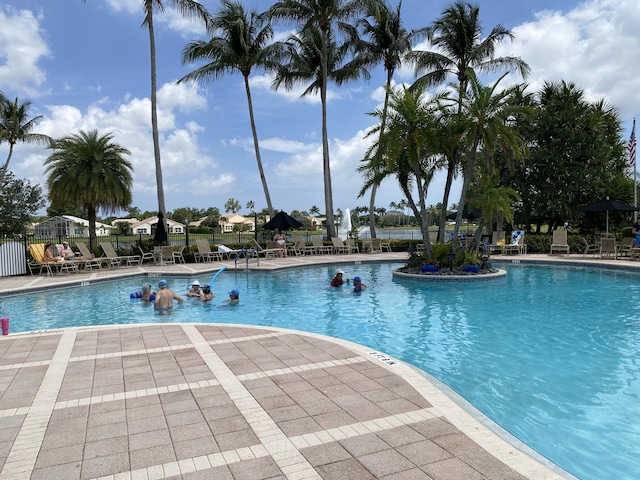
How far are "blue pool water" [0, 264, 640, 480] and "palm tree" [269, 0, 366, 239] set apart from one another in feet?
35.1

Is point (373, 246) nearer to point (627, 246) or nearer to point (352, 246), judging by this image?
point (352, 246)

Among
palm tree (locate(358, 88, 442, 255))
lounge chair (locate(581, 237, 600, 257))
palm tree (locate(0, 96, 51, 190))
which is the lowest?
lounge chair (locate(581, 237, 600, 257))

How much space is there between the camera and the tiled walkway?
3082 mm

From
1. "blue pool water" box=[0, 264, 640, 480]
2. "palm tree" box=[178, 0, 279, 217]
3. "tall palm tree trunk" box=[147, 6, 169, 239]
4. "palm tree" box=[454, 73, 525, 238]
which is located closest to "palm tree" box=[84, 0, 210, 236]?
"tall palm tree trunk" box=[147, 6, 169, 239]

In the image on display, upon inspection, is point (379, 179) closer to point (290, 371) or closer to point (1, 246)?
point (290, 371)

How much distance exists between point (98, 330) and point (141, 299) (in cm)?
472

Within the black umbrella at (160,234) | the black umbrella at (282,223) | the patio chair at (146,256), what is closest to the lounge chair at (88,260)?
the patio chair at (146,256)

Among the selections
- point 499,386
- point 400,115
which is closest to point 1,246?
point 400,115

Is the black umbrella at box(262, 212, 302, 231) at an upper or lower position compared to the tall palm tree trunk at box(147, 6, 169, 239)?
lower

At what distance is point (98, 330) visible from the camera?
24.2 ft

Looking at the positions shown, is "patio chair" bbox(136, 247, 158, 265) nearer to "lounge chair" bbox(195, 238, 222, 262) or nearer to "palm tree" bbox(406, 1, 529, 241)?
"lounge chair" bbox(195, 238, 222, 262)

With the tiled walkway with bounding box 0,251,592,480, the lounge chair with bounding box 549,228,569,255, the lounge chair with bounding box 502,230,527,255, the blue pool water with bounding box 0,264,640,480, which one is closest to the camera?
the tiled walkway with bounding box 0,251,592,480

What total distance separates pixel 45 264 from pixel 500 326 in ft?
48.7

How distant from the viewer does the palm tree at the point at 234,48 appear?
23.5m
